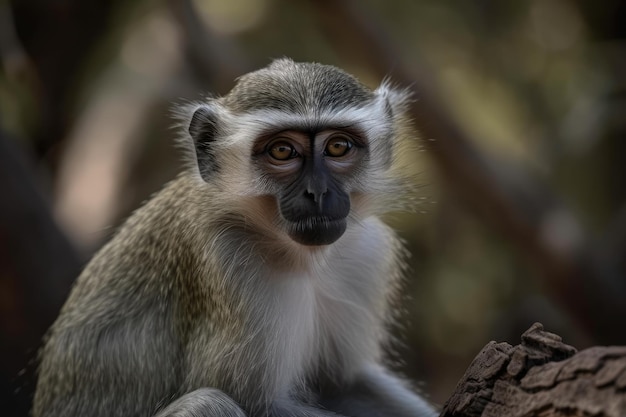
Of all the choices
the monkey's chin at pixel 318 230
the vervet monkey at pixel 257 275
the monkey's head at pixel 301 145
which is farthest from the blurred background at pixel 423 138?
the monkey's chin at pixel 318 230

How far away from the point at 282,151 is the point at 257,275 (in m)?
0.67

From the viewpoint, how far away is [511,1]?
13172 millimetres

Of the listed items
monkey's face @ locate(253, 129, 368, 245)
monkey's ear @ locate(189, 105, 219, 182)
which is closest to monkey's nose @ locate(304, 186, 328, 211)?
monkey's face @ locate(253, 129, 368, 245)

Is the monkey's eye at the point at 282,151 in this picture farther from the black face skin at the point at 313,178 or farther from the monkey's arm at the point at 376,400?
the monkey's arm at the point at 376,400

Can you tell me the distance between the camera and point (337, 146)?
15.3 ft

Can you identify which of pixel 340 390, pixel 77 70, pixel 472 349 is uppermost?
pixel 77 70

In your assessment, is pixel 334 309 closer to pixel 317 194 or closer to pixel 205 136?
pixel 317 194

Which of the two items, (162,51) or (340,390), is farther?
(162,51)

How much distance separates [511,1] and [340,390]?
918 cm

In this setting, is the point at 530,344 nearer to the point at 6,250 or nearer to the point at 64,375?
the point at 64,375

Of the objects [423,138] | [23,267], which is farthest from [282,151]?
[23,267]

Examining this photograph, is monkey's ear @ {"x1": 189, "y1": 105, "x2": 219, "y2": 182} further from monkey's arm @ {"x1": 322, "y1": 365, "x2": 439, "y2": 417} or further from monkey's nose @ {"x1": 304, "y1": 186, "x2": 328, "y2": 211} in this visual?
monkey's arm @ {"x1": 322, "y1": 365, "x2": 439, "y2": 417}

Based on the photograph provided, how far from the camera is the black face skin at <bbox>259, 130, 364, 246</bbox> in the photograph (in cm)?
434

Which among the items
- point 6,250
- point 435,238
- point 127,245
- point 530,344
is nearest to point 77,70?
point 6,250
